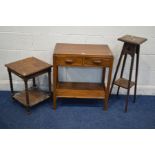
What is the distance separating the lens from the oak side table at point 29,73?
254cm

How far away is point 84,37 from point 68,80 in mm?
648

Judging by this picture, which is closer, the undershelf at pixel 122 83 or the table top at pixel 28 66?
the table top at pixel 28 66

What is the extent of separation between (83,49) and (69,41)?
31 centimetres

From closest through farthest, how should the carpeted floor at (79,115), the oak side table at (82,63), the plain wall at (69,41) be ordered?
the oak side table at (82,63) → the carpeted floor at (79,115) → the plain wall at (69,41)

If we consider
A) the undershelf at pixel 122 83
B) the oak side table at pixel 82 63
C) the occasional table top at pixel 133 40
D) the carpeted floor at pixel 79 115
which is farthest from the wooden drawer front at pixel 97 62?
the carpeted floor at pixel 79 115

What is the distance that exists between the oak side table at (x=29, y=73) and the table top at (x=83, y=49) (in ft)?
0.88

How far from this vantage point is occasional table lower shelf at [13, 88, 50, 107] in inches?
111

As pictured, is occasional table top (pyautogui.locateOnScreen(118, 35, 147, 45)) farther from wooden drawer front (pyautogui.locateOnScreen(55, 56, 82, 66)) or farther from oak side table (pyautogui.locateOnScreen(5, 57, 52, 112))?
oak side table (pyautogui.locateOnScreen(5, 57, 52, 112))

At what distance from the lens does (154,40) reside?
2850 millimetres

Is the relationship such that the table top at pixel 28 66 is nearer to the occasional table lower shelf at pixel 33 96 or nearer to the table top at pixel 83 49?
the table top at pixel 83 49

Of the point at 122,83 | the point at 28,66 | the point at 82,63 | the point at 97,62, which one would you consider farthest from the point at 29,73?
the point at 122,83

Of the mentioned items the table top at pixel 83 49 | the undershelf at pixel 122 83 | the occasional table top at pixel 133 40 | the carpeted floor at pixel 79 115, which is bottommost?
the carpeted floor at pixel 79 115

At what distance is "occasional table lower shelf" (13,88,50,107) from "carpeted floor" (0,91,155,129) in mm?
101

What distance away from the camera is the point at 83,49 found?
265cm
